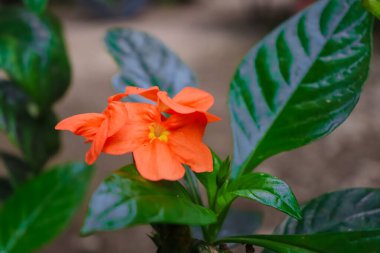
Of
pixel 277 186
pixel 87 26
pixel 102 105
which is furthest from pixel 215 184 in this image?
pixel 87 26

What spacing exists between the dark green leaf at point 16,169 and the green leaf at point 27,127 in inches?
0.7

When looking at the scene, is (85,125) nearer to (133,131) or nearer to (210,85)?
(133,131)

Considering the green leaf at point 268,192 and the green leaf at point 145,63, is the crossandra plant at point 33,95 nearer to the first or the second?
the green leaf at point 145,63

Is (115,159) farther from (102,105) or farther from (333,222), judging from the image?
(333,222)

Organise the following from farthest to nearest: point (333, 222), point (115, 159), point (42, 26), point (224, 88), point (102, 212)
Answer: point (224, 88)
point (115, 159)
point (42, 26)
point (333, 222)
point (102, 212)

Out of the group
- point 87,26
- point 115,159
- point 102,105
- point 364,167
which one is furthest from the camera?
point 87,26

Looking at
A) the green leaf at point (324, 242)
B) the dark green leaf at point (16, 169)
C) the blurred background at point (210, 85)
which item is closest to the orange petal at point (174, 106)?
the green leaf at point (324, 242)

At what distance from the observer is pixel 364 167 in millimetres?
1956

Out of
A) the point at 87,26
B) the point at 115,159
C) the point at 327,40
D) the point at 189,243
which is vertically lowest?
the point at 115,159

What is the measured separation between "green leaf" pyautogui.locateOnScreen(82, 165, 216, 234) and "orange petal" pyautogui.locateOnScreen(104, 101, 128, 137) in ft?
0.10

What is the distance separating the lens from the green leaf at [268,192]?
395 mm

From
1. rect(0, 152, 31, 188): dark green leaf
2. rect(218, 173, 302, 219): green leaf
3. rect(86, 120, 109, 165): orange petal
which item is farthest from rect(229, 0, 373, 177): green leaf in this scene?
rect(0, 152, 31, 188): dark green leaf

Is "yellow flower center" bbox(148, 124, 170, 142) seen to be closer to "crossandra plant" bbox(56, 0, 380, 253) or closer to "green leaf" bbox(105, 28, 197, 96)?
"crossandra plant" bbox(56, 0, 380, 253)

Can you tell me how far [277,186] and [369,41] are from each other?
0.68ft
